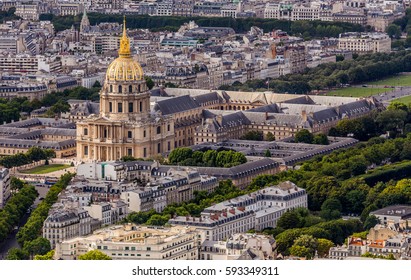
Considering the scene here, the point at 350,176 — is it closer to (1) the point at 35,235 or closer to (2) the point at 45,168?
(2) the point at 45,168

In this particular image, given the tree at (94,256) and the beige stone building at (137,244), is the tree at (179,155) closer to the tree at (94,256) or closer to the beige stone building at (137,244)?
the beige stone building at (137,244)

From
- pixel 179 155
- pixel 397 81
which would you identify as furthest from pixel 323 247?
pixel 397 81

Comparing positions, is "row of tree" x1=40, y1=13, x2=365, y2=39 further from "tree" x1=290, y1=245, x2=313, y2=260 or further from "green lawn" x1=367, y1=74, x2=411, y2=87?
"tree" x1=290, y1=245, x2=313, y2=260

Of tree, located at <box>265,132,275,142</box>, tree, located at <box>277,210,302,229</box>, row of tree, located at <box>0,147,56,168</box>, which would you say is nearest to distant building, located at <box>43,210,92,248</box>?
tree, located at <box>277,210,302,229</box>

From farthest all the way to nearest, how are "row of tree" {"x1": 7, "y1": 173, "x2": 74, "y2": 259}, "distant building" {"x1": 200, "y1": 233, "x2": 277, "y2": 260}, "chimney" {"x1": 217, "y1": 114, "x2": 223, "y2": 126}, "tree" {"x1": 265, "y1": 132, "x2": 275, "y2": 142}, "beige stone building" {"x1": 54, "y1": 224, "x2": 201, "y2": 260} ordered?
"chimney" {"x1": 217, "y1": 114, "x2": 223, "y2": 126}
"tree" {"x1": 265, "y1": 132, "x2": 275, "y2": 142}
"row of tree" {"x1": 7, "y1": 173, "x2": 74, "y2": 259}
"distant building" {"x1": 200, "y1": 233, "x2": 277, "y2": 260}
"beige stone building" {"x1": 54, "y1": 224, "x2": 201, "y2": 260}

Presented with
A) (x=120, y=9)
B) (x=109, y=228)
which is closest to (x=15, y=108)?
(x=109, y=228)

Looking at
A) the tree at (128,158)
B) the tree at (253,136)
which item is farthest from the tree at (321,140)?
the tree at (128,158)
